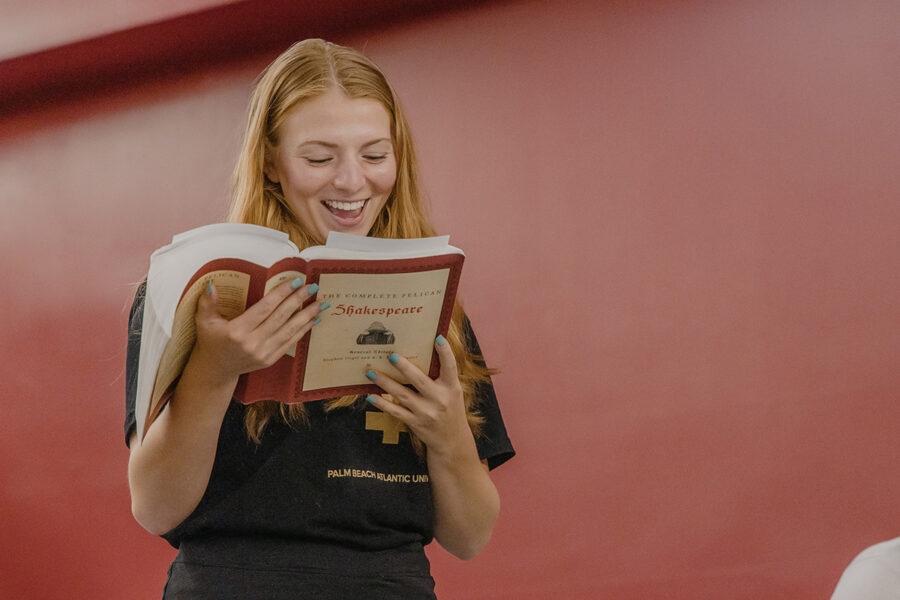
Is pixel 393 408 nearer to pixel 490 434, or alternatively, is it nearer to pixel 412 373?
pixel 412 373

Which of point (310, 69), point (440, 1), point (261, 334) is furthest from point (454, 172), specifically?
point (261, 334)

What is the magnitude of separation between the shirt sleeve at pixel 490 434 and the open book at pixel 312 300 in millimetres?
208

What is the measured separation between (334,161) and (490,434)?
44 centimetres

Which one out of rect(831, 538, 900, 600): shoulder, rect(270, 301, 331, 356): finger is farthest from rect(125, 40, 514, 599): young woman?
rect(831, 538, 900, 600): shoulder

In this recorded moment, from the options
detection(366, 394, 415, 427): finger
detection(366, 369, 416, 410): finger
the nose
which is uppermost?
the nose

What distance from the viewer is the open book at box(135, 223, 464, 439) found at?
94 cm

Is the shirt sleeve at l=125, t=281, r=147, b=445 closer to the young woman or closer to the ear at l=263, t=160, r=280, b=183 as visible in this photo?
the young woman

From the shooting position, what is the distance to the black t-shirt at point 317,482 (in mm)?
1089

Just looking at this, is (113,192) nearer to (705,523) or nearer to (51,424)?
(51,424)

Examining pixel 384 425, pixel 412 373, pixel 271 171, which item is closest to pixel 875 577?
pixel 412 373

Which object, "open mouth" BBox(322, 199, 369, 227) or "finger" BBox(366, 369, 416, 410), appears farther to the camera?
"open mouth" BBox(322, 199, 369, 227)

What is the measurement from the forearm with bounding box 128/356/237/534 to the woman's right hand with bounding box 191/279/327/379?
0.03 meters

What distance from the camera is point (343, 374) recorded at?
3.54 ft

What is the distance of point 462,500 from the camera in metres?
1.22
